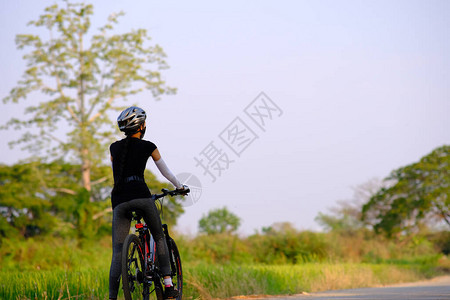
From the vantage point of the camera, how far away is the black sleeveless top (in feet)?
17.6

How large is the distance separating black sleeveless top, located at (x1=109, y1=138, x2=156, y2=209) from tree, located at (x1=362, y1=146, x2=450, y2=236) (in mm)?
29834

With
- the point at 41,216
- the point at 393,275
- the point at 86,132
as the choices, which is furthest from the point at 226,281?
the point at 41,216

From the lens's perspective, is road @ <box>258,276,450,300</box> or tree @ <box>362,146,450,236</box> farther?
tree @ <box>362,146,450,236</box>

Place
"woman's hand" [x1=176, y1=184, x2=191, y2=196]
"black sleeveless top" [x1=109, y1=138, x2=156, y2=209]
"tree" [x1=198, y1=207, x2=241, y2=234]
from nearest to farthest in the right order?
"black sleeveless top" [x1=109, y1=138, x2=156, y2=209]
"woman's hand" [x1=176, y1=184, x2=191, y2=196]
"tree" [x1=198, y1=207, x2=241, y2=234]

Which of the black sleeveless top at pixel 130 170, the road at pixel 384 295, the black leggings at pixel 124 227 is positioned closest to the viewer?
the black leggings at pixel 124 227

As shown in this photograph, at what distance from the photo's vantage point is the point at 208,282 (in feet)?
29.5

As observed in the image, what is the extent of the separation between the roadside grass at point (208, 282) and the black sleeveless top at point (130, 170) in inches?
70.9

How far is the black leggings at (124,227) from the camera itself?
525cm

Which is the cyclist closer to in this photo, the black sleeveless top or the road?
the black sleeveless top

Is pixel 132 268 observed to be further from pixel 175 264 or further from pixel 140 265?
pixel 175 264

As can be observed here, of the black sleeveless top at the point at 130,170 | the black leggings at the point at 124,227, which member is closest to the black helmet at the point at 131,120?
the black sleeveless top at the point at 130,170

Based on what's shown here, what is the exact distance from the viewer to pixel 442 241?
34.2m

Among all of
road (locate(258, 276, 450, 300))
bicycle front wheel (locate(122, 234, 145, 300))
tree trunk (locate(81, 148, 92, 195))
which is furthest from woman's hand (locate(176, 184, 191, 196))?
tree trunk (locate(81, 148, 92, 195))

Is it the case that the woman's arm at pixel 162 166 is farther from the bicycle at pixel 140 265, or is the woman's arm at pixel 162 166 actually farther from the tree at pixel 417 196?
the tree at pixel 417 196
